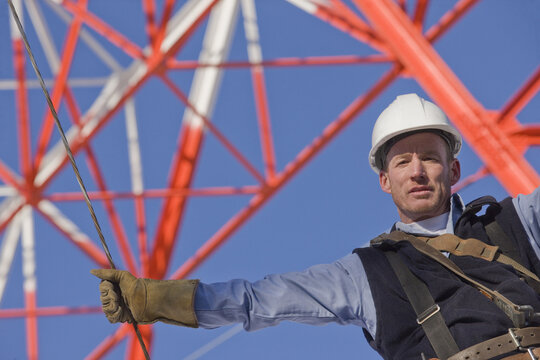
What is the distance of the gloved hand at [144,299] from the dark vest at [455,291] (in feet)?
2.90

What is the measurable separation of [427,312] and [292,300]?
65 cm

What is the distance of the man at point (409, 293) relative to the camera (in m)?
4.24

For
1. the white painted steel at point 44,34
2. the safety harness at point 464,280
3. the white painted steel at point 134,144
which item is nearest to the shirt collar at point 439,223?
the safety harness at point 464,280

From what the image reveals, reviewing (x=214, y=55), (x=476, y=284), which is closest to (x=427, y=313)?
(x=476, y=284)

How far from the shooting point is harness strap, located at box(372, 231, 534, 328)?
4.13m

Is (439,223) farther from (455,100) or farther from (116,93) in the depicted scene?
(116,93)

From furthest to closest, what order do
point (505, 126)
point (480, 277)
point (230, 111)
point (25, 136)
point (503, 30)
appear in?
point (230, 111) → point (503, 30) → point (25, 136) → point (505, 126) → point (480, 277)

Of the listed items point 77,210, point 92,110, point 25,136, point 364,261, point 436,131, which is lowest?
point 364,261

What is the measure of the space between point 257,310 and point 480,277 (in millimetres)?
1049

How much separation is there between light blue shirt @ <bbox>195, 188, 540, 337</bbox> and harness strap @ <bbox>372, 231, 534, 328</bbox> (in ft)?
0.84

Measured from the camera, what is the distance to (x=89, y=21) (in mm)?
11430

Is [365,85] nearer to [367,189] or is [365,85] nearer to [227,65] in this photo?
[367,189]

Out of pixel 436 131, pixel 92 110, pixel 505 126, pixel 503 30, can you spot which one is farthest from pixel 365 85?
pixel 436 131

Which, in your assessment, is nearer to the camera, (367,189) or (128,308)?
(128,308)
